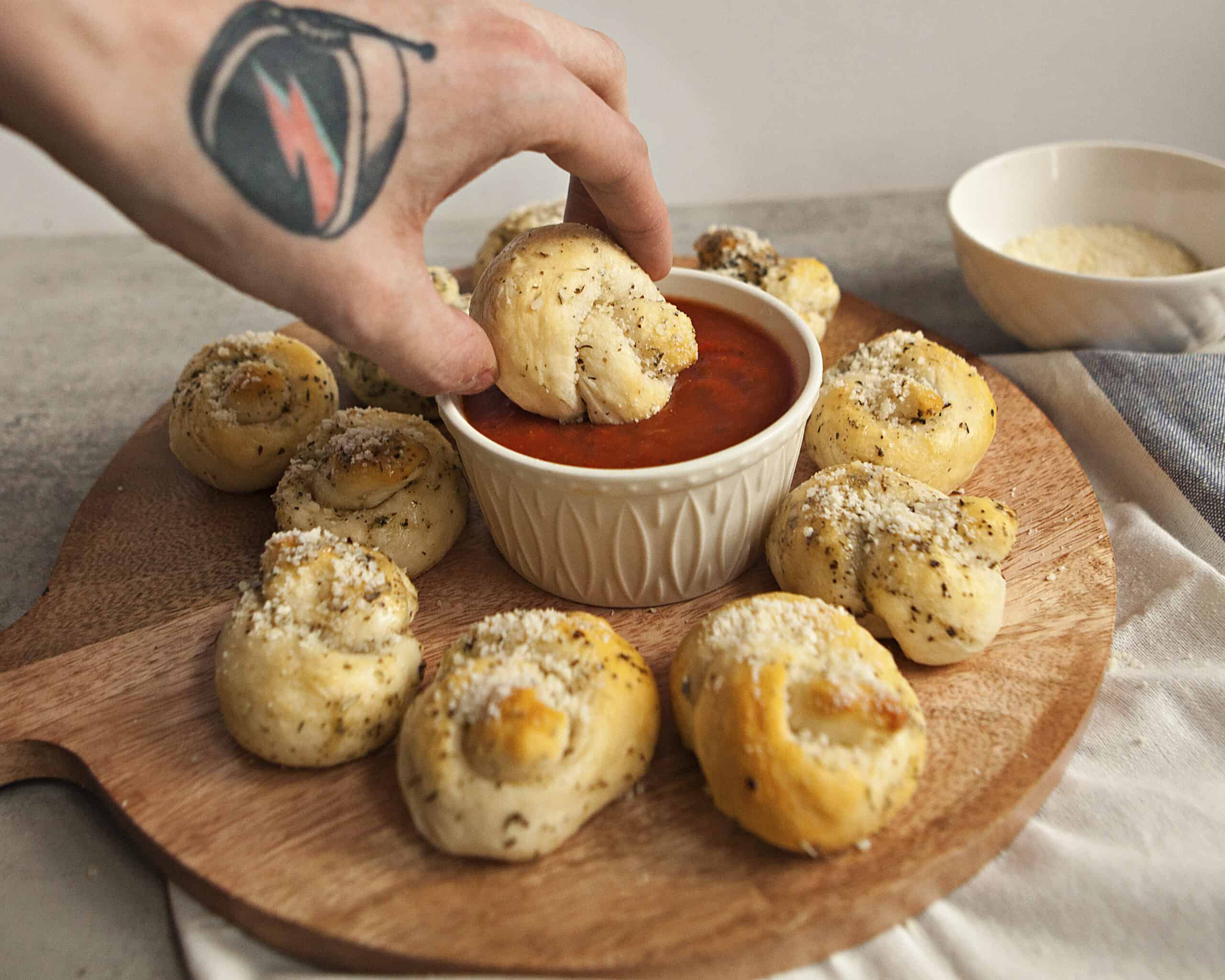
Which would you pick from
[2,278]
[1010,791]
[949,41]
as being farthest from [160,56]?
[949,41]

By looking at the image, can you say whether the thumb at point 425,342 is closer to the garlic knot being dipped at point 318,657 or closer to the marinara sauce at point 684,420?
the marinara sauce at point 684,420

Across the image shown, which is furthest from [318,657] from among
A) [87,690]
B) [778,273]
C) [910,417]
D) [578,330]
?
[778,273]

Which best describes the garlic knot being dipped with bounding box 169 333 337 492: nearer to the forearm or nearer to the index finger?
the index finger

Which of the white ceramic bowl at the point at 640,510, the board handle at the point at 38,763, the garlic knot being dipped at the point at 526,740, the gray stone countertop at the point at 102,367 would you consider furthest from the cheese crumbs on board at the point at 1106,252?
the board handle at the point at 38,763

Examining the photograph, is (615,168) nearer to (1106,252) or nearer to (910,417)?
(910,417)

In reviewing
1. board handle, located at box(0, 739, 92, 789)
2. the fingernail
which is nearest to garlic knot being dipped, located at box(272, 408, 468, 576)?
the fingernail

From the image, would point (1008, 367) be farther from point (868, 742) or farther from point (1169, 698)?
point (868, 742)
